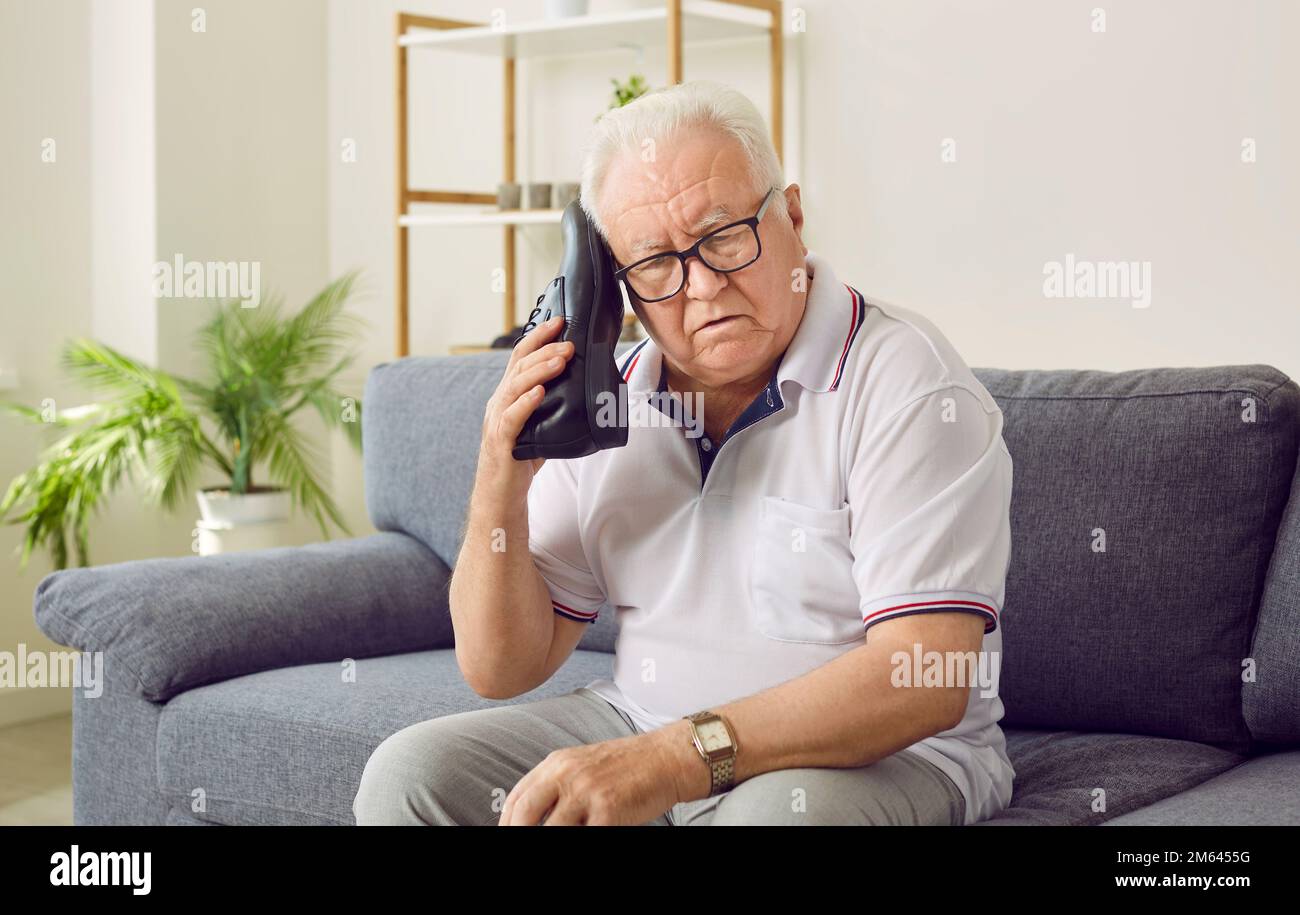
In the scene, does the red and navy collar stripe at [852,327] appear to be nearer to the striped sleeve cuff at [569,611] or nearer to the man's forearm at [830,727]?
the man's forearm at [830,727]

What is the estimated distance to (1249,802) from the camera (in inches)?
55.5

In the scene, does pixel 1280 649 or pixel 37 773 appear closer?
pixel 1280 649

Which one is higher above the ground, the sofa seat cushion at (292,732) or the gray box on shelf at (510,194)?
the gray box on shelf at (510,194)

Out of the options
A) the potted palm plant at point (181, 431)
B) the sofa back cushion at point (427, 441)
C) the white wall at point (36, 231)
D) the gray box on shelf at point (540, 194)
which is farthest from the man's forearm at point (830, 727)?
the white wall at point (36, 231)

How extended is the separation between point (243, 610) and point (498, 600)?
0.77 m

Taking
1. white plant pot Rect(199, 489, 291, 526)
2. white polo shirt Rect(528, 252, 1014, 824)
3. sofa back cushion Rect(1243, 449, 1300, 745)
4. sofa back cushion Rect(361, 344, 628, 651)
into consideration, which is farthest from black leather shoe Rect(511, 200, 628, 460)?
white plant pot Rect(199, 489, 291, 526)

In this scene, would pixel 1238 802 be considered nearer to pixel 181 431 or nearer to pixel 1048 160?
pixel 1048 160

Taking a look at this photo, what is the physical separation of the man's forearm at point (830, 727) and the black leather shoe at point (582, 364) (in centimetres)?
31

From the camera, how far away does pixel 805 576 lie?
1390 millimetres

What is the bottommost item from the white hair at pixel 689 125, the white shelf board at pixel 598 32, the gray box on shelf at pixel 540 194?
the white hair at pixel 689 125

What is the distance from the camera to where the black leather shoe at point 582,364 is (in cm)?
142

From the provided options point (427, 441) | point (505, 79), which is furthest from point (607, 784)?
point (505, 79)
